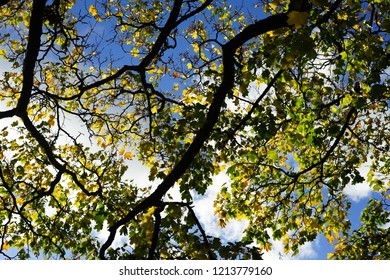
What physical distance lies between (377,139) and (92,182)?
862 cm

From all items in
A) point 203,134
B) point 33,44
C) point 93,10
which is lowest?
point 203,134

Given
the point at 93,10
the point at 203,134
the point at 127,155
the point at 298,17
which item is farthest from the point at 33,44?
the point at 298,17

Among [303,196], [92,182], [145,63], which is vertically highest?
[145,63]

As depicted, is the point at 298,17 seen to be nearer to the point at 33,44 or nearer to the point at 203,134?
the point at 203,134

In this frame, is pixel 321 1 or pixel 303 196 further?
pixel 303 196

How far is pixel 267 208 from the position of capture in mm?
11812

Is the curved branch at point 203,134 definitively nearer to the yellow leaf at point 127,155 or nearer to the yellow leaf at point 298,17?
the yellow leaf at point 298,17

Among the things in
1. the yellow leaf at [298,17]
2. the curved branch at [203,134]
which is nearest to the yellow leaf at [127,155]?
the curved branch at [203,134]

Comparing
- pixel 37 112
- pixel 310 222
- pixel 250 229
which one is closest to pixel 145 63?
pixel 37 112

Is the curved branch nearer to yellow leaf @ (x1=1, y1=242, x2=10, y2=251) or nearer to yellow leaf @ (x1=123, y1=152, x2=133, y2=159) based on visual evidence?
yellow leaf @ (x1=123, y1=152, x2=133, y2=159)
